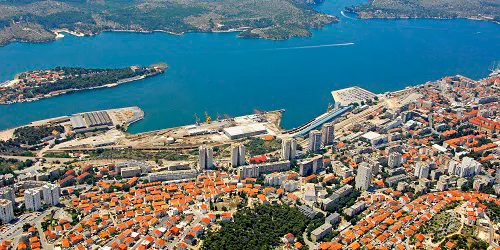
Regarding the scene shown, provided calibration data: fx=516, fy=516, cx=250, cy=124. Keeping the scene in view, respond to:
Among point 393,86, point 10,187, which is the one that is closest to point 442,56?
point 393,86

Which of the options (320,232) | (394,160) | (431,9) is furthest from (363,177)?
(431,9)

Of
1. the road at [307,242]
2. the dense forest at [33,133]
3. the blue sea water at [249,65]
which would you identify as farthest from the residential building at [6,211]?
the blue sea water at [249,65]

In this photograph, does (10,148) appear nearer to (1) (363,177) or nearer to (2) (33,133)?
(2) (33,133)

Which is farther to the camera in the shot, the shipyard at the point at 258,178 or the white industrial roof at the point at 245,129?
the white industrial roof at the point at 245,129

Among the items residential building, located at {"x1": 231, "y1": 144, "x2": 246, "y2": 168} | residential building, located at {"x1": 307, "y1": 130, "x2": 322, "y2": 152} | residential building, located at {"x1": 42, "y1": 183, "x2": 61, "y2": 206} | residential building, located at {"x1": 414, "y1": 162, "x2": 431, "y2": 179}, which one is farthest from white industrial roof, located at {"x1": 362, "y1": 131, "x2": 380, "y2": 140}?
residential building, located at {"x1": 42, "y1": 183, "x2": 61, "y2": 206}

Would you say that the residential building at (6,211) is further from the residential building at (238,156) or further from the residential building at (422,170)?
the residential building at (422,170)
